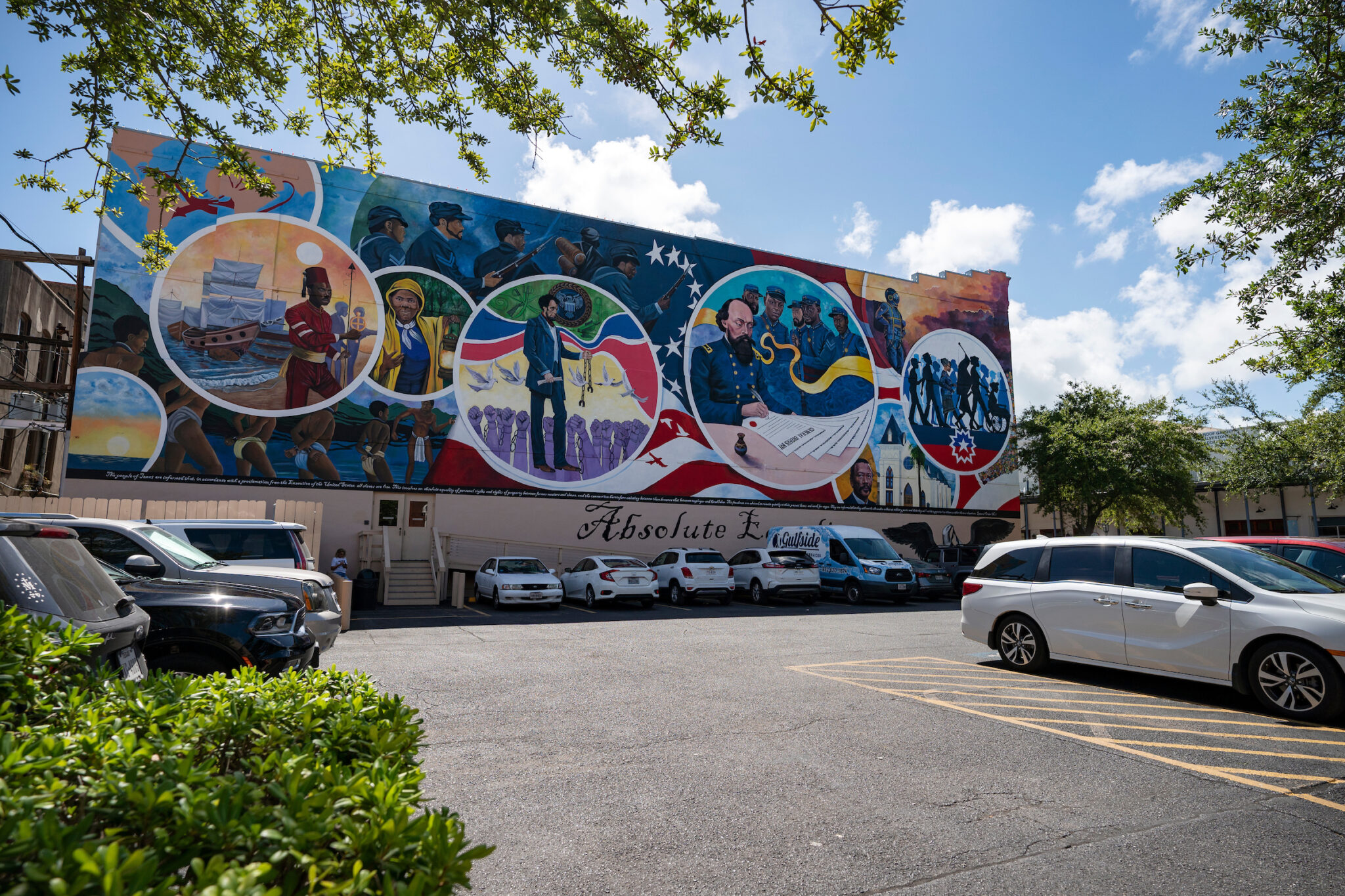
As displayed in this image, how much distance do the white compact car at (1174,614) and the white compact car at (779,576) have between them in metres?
11.1

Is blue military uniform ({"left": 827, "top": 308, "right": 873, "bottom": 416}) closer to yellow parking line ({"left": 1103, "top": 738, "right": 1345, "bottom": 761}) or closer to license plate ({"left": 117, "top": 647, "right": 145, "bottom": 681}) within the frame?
yellow parking line ({"left": 1103, "top": 738, "right": 1345, "bottom": 761})

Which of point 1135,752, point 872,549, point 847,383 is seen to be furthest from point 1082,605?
point 847,383

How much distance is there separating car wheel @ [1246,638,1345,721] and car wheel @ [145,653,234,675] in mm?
9129

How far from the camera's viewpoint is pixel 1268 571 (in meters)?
7.66

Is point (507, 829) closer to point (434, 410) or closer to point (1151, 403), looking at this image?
point (434, 410)

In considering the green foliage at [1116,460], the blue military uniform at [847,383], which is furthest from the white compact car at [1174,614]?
the green foliage at [1116,460]

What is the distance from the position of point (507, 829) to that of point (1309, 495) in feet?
122

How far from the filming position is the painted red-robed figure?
21906 millimetres

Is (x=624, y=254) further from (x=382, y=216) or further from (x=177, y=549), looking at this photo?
(x=177, y=549)

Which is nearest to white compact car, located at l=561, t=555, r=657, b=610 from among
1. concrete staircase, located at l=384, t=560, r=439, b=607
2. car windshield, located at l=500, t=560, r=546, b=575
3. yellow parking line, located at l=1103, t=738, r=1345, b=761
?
car windshield, located at l=500, t=560, r=546, b=575

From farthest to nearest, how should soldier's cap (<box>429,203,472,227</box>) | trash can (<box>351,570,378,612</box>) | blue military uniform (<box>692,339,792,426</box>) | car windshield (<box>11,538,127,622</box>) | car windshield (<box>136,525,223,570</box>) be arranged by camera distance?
1. blue military uniform (<box>692,339,792,426</box>)
2. soldier's cap (<box>429,203,472,227</box>)
3. trash can (<box>351,570,378,612</box>)
4. car windshield (<box>136,525,223,570</box>)
5. car windshield (<box>11,538,127,622</box>)

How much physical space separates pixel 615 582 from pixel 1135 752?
15.0 meters

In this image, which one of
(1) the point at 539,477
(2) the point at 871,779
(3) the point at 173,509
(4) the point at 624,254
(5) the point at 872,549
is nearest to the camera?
(2) the point at 871,779

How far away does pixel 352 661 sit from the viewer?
1020cm
